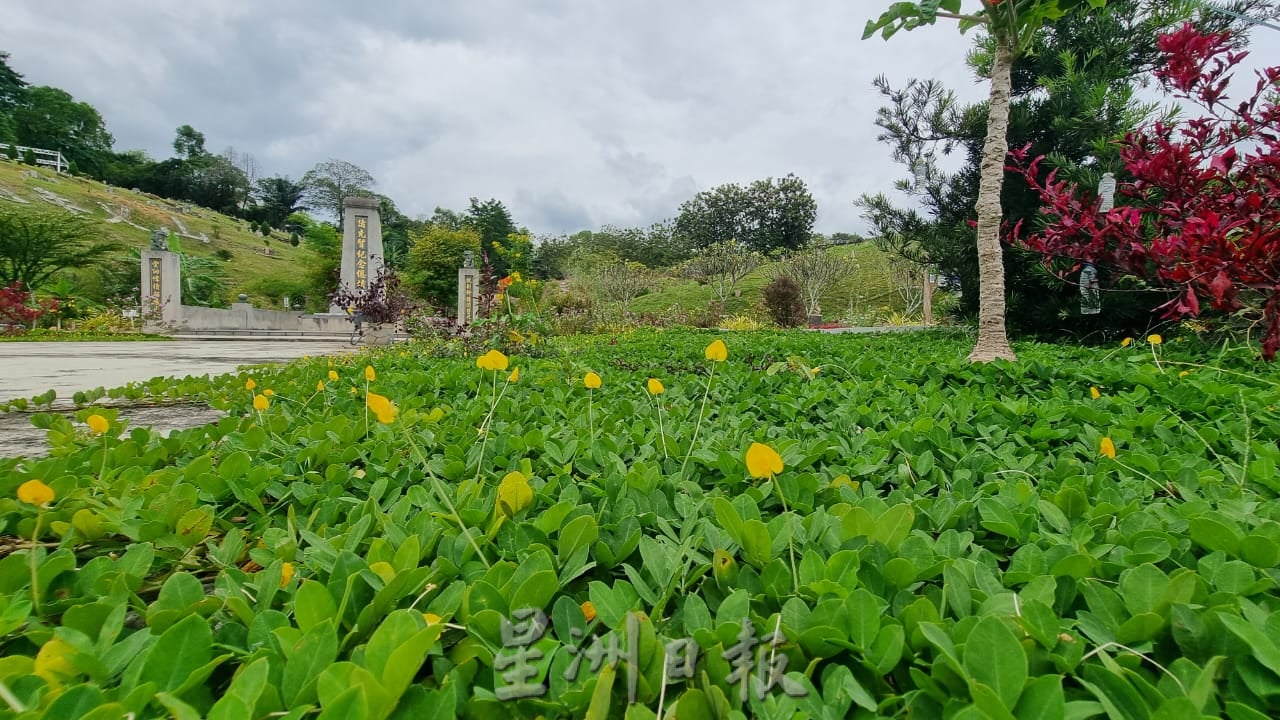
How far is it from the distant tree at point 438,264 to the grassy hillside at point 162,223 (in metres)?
7.92

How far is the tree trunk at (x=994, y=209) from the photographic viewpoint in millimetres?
3646

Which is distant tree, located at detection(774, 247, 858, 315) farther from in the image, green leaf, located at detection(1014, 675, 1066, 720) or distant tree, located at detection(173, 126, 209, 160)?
distant tree, located at detection(173, 126, 209, 160)

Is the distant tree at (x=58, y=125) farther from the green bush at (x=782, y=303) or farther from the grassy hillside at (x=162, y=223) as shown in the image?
the green bush at (x=782, y=303)

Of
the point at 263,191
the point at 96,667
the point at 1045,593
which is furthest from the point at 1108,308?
the point at 263,191

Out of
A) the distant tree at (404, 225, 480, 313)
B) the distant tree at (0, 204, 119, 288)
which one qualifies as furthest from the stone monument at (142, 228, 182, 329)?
the distant tree at (404, 225, 480, 313)

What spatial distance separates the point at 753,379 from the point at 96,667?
6.68 ft

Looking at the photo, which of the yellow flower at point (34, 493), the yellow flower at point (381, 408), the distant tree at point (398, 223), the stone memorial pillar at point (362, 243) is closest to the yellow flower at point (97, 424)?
the yellow flower at point (34, 493)

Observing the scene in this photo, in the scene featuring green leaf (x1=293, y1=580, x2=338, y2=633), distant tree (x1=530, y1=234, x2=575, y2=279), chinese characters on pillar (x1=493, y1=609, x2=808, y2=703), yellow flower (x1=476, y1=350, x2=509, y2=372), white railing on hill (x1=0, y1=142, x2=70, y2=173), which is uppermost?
white railing on hill (x1=0, y1=142, x2=70, y2=173)

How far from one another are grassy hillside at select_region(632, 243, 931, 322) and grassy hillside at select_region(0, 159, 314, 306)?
20.6 meters

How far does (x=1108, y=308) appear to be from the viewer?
5.11 m

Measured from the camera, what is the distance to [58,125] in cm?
4241

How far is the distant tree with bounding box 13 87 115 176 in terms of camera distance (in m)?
41.6

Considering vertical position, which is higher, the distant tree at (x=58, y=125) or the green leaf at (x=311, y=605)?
the distant tree at (x=58, y=125)

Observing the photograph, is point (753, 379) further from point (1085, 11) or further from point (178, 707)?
point (1085, 11)
